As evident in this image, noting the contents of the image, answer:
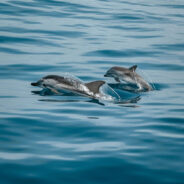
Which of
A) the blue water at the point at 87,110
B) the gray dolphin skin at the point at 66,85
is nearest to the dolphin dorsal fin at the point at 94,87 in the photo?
the gray dolphin skin at the point at 66,85

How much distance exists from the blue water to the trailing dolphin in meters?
0.28

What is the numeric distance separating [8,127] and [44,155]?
59.4 inches

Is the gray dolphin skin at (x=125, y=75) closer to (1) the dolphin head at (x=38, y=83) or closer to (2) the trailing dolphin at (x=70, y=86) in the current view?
(2) the trailing dolphin at (x=70, y=86)

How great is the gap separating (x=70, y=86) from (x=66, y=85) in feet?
0.41

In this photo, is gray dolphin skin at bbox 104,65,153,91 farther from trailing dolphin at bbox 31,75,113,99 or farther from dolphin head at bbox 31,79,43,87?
dolphin head at bbox 31,79,43,87

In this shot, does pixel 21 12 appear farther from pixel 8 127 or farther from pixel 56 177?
pixel 56 177

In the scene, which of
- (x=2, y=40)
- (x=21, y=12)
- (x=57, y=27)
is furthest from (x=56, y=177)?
(x=21, y=12)

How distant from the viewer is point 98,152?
7566 millimetres

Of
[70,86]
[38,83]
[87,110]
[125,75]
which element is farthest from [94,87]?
[125,75]

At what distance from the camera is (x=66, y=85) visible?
12.0 metres

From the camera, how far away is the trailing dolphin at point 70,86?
37.6ft

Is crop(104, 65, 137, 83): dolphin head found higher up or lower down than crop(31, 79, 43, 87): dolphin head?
higher up

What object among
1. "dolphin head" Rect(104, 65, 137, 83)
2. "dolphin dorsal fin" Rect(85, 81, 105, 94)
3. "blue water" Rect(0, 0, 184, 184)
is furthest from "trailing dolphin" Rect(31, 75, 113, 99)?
"dolphin head" Rect(104, 65, 137, 83)

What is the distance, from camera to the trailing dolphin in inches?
451
